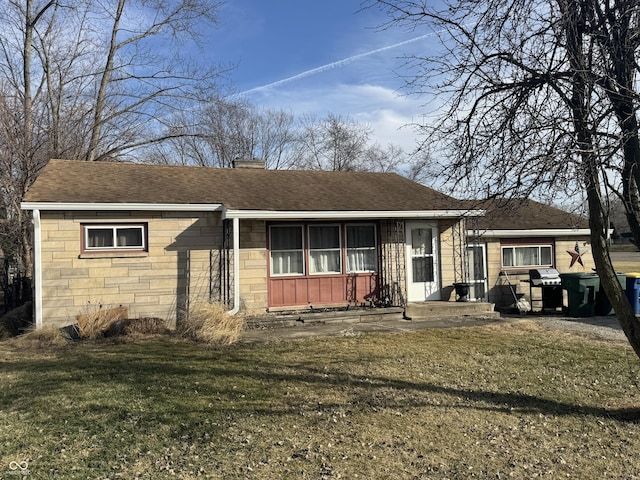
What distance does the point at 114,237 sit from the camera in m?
10.7

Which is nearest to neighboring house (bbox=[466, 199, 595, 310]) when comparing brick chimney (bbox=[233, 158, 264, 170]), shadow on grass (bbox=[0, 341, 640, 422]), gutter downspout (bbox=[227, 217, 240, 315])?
brick chimney (bbox=[233, 158, 264, 170])

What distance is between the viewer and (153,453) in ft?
13.9

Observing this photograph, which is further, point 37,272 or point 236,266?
point 236,266

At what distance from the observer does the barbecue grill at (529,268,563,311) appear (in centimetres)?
1359

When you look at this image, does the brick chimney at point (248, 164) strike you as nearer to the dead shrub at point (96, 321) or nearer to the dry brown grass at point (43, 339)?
the dead shrub at point (96, 321)

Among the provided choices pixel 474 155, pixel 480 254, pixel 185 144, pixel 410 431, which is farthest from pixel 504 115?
pixel 185 144

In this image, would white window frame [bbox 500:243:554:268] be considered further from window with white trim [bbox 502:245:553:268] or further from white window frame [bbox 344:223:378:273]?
white window frame [bbox 344:223:378:273]

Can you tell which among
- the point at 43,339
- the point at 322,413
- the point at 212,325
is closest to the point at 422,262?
the point at 212,325

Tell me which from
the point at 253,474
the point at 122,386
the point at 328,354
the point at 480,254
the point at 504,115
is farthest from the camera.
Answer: the point at 480,254

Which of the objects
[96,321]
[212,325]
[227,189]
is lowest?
[212,325]

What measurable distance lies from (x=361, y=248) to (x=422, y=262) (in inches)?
72.0

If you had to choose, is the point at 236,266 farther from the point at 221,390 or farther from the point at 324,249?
the point at 221,390

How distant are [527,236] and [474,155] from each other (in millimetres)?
10423

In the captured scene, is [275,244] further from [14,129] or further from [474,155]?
[14,129]
